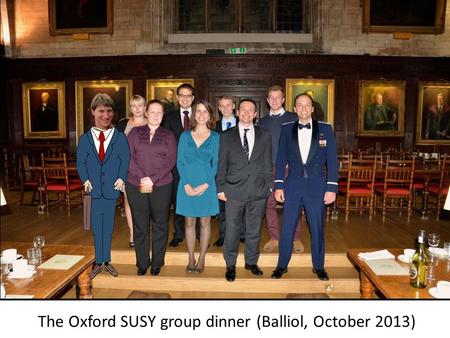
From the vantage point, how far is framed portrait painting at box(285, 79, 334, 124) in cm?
1009

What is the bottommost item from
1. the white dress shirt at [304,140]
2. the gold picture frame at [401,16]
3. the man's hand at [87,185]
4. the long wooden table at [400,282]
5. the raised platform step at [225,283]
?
the raised platform step at [225,283]

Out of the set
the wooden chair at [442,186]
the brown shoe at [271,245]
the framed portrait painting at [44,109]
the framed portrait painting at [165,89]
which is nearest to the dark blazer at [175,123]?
the brown shoe at [271,245]

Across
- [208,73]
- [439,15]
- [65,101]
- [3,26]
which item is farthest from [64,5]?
[439,15]

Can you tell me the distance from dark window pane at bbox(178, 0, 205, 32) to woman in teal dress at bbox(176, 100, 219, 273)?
742 cm

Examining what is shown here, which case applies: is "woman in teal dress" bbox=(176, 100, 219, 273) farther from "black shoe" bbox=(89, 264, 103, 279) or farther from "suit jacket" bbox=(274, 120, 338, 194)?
"black shoe" bbox=(89, 264, 103, 279)

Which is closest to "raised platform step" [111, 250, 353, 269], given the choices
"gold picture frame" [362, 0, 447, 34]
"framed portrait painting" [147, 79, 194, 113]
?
"framed portrait painting" [147, 79, 194, 113]

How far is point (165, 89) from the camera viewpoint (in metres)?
10.2

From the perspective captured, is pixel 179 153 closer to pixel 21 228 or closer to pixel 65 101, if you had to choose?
pixel 21 228

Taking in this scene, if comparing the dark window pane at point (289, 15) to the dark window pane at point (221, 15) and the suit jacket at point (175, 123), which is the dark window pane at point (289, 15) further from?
the suit jacket at point (175, 123)

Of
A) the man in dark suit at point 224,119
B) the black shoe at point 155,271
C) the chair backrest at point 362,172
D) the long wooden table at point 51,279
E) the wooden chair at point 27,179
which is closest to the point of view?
the long wooden table at point 51,279

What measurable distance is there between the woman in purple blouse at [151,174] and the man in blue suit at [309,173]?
1.11 meters

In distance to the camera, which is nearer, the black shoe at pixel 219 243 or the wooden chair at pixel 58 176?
the black shoe at pixel 219 243

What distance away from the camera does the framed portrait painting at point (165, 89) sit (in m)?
10.2

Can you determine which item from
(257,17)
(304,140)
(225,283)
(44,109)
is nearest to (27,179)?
(44,109)
